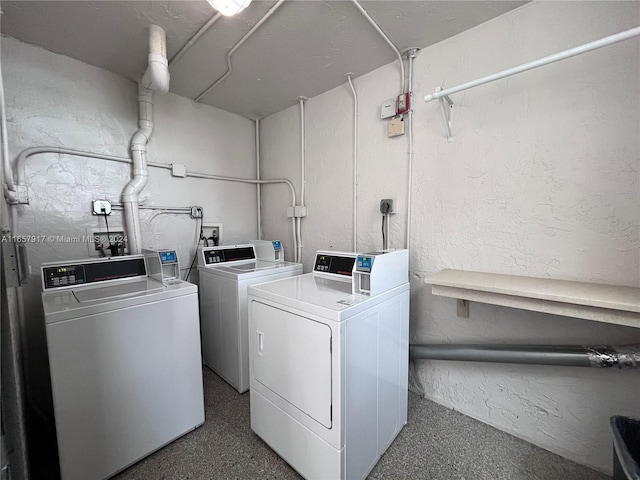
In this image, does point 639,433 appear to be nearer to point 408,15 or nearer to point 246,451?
point 246,451

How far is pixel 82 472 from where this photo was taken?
124 centimetres

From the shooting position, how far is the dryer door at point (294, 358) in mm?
1149

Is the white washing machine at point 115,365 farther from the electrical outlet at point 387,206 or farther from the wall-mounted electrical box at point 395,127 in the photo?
the wall-mounted electrical box at point 395,127

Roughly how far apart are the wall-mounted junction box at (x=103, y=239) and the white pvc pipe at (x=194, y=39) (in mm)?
1282

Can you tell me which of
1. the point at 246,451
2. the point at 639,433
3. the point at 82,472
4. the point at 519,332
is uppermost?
the point at 519,332

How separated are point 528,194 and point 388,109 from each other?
104cm

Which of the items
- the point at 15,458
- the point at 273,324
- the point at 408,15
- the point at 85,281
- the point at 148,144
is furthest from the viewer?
the point at 148,144

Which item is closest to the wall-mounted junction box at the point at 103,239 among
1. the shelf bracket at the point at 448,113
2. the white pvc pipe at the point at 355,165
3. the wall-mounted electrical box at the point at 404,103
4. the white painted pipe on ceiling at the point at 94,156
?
the white painted pipe on ceiling at the point at 94,156

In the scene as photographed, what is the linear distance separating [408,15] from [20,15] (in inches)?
83.4

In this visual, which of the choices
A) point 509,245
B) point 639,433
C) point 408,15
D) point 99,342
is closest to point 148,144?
point 99,342

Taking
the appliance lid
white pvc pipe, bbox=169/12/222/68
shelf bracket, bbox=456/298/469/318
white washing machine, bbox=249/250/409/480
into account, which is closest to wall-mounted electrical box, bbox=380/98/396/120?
white washing machine, bbox=249/250/409/480

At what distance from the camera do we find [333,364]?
1.11 meters

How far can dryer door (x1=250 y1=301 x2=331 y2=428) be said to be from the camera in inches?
45.3

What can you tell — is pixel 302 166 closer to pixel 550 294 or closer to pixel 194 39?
pixel 194 39
